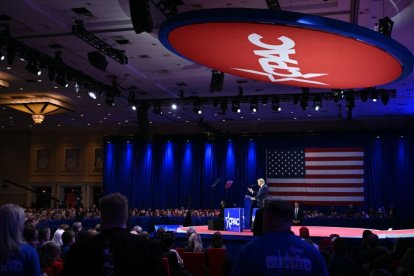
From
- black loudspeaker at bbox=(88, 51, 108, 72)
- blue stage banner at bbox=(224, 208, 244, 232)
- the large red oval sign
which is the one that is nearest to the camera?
the large red oval sign

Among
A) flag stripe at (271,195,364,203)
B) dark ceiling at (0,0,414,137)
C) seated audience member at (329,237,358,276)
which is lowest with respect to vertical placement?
seated audience member at (329,237,358,276)

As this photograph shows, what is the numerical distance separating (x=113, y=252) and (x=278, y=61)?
5976 millimetres

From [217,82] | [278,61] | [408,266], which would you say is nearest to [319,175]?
[217,82]

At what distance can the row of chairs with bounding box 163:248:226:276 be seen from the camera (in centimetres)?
744

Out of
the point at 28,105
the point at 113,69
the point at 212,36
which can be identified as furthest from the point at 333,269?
the point at 28,105

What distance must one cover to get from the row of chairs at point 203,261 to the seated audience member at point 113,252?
5077mm

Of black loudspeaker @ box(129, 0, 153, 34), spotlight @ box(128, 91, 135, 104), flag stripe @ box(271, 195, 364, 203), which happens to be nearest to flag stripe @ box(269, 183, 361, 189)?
flag stripe @ box(271, 195, 364, 203)

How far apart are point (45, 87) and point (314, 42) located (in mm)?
12688

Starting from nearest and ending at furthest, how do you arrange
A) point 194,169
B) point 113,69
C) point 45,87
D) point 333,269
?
point 333,269 < point 113,69 < point 45,87 < point 194,169

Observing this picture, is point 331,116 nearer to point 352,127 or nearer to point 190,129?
point 352,127

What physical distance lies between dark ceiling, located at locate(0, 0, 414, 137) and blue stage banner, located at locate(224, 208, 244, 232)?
4.33 metres

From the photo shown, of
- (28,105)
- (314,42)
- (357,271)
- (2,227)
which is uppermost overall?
(28,105)

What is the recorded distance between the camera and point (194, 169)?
2498 cm

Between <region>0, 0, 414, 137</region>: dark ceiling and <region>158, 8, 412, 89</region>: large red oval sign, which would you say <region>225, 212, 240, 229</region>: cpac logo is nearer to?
<region>0, 0, 414, 137</region>: dark ceiling
